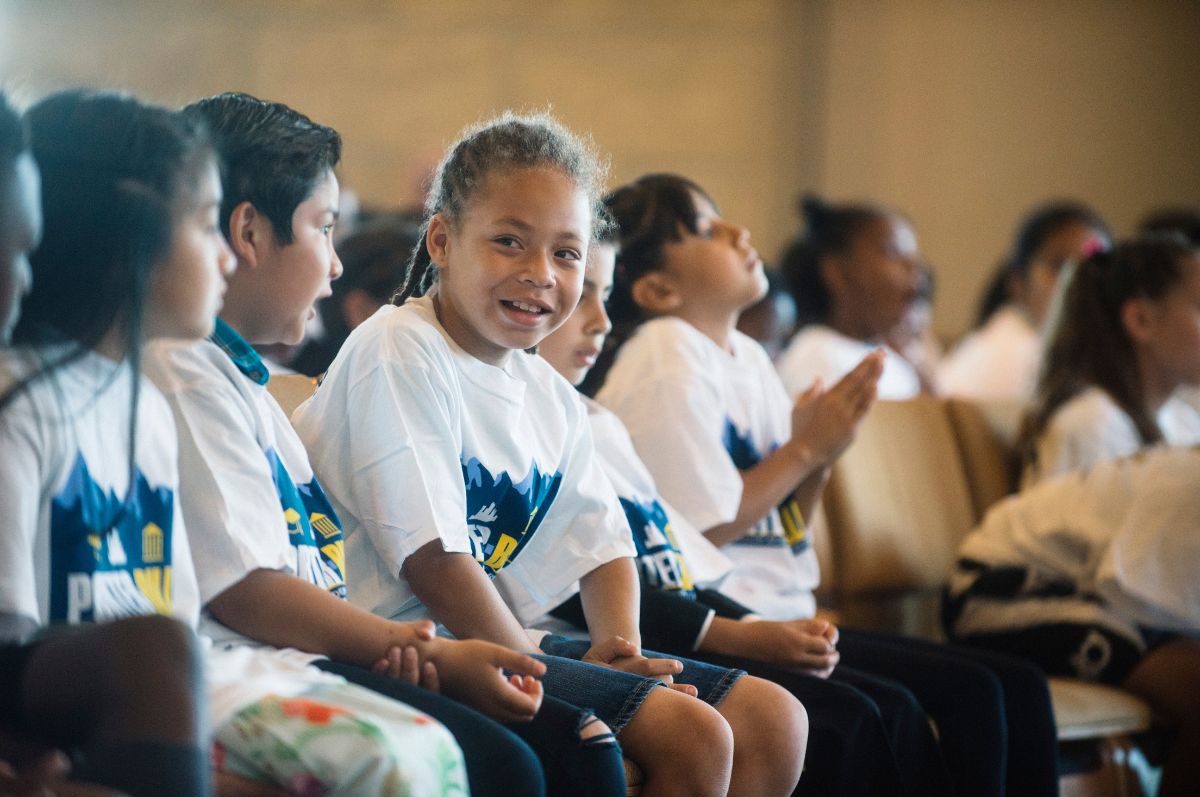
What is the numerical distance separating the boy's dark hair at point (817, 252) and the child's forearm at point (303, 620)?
255cm

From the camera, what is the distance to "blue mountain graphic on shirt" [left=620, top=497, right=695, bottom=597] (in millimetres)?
1817

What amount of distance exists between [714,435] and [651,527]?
0.74 feet

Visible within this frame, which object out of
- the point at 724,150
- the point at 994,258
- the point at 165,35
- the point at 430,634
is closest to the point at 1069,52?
the point at 994,258

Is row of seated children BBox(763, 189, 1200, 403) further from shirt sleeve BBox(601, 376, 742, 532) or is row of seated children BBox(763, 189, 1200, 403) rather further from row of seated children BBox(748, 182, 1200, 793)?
shirt sleeve BBox(601, 376, 742, 532)

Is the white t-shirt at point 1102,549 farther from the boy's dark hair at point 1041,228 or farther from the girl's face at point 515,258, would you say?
the boy's dark hair at point 1041,228

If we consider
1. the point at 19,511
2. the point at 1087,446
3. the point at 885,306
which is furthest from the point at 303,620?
the point at 885,306

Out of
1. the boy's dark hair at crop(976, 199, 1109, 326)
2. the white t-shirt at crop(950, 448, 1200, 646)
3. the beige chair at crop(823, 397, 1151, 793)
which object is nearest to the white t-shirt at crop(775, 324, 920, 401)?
the beige chair at crop(823, 397, 1151, 793)

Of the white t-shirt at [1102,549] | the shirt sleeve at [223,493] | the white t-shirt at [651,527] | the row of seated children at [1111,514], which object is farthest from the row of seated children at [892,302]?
the shirt sleeve at [223,493]

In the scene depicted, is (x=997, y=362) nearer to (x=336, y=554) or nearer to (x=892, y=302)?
(x=892, y=302)

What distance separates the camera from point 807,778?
1663 millimetres

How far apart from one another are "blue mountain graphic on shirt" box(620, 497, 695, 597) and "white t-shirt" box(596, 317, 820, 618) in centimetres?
12

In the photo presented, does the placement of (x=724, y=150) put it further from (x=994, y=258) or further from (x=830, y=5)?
(x=994, y=258)

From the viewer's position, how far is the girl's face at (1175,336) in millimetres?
2705

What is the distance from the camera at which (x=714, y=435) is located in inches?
78.9
